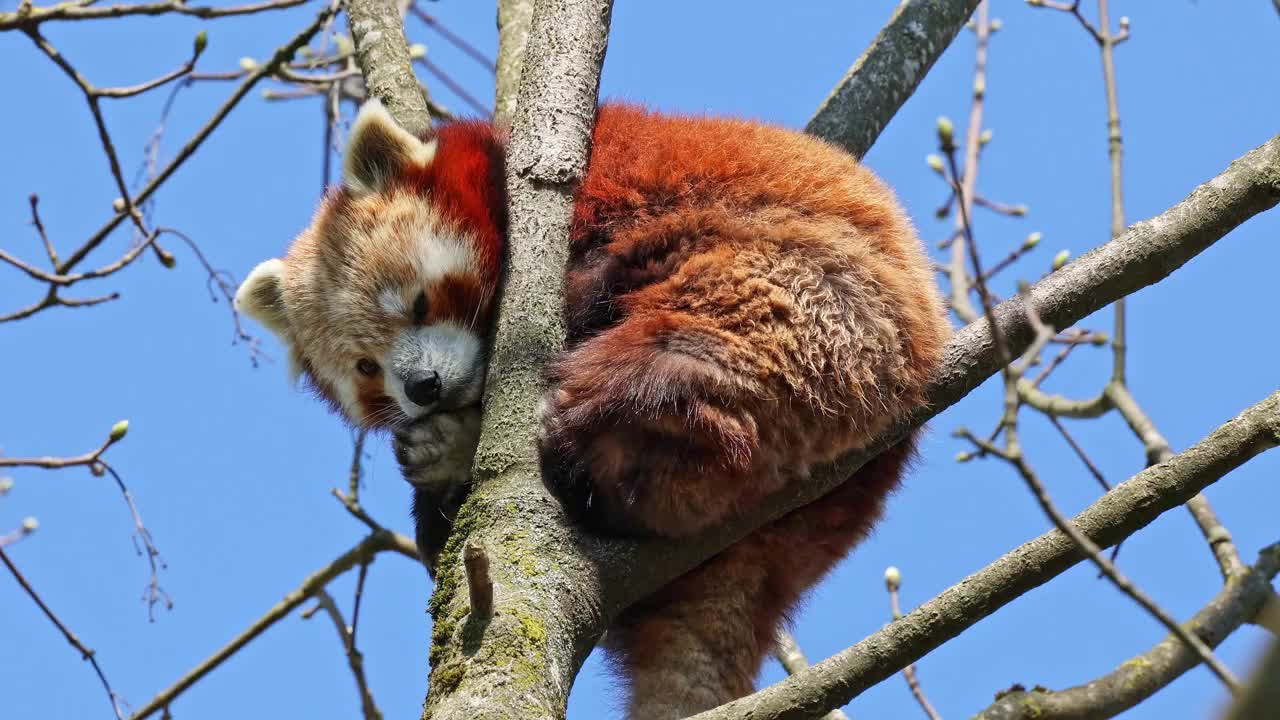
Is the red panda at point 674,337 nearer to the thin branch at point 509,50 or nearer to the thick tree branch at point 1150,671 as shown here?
the thin branch at point 509,50

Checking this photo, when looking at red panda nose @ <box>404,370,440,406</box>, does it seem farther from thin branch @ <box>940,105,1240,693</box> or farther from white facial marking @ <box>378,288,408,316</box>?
thin branch @ <box>940,105,1240,693</box>

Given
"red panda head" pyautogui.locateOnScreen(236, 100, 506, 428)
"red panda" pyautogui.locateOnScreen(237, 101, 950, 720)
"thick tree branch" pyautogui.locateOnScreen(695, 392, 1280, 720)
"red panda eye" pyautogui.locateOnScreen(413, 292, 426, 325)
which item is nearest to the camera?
"thick tree branch" pyautogui.locateOnScreen(695, 392, 1280, 720)

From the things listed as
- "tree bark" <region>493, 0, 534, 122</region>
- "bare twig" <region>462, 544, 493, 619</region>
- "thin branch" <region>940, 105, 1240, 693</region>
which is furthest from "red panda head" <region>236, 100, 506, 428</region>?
"thin branch" <region>940, 105, 1240, 693</region>

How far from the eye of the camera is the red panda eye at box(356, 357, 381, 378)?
4.26 meters

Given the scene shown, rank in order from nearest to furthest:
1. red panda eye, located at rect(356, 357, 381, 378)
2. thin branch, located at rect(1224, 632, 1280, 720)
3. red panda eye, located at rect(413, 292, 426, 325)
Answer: thin branch, located at rect(1224, 632, 1280, 720), red panda eye, located at rect(413, 292, 426, 325), red panda eye, located at rect(356, 357, 381, 378)

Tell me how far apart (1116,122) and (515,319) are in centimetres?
314

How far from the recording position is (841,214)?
3.57m

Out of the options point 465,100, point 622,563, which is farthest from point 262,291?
point 622,563

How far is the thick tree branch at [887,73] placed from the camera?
451 centimetres

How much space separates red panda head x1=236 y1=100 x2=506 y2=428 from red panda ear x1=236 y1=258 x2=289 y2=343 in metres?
0.20

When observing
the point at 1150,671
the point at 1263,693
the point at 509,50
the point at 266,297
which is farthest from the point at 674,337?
the point at 1263,693

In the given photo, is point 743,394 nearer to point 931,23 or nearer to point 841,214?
point 841,214

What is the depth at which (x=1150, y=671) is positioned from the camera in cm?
204

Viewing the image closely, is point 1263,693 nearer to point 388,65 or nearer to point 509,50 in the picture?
point 388,65
